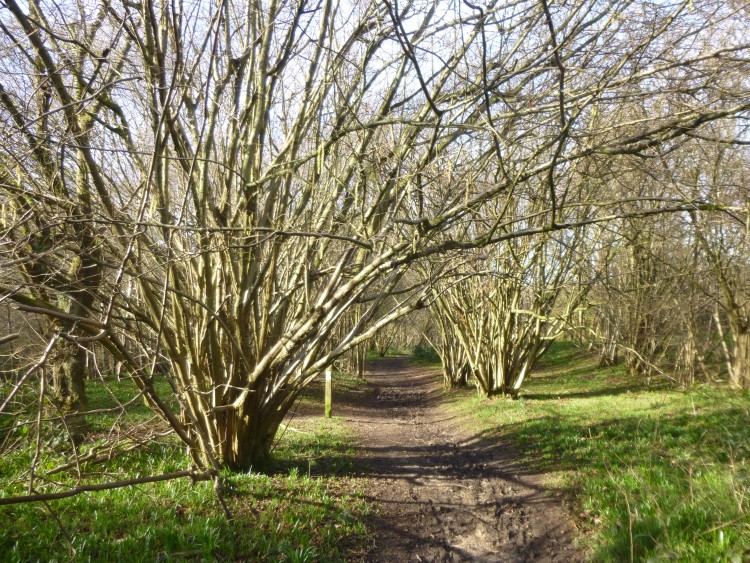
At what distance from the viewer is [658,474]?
5.61 meters

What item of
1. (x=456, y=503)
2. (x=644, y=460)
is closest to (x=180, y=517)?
(x=456, y=503)

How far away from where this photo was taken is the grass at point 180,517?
3857 millimetres

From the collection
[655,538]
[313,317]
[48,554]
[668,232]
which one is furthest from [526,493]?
[668,232]

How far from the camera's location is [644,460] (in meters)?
6.31

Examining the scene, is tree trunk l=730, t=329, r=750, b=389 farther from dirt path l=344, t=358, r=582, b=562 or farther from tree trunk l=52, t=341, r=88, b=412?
tree trunk l=52, t=341, r=88, b=412

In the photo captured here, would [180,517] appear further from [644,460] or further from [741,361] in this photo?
[741,361]

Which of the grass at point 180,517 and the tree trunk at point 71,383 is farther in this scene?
the tree trunk at point 71,383

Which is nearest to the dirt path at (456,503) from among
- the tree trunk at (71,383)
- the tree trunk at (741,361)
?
the tree trunk at (71,383)

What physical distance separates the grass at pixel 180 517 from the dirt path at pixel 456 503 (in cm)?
48

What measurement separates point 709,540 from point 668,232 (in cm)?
760

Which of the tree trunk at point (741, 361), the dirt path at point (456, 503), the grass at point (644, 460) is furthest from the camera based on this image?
the tree trunk at point (741, 361)

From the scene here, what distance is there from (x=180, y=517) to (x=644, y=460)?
550 cm

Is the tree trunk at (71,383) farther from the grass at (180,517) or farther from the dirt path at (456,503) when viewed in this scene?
the dirt path at (456,503)

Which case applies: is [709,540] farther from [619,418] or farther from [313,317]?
[619,418]
